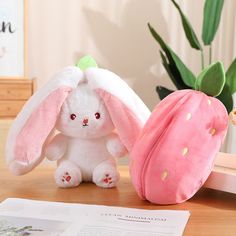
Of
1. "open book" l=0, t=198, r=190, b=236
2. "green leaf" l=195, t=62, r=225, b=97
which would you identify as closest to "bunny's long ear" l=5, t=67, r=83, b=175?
"open book" l=0, t=198, r=190, b=236

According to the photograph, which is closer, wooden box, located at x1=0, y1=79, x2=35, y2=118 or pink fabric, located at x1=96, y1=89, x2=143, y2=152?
pink fabric, located at x1=96, y1=89, x2=143, y2=152

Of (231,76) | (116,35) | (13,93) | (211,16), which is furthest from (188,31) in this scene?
(13,93)

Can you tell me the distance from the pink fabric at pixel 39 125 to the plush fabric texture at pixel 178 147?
186 millimetres

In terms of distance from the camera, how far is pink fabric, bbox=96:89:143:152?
0.85 meters

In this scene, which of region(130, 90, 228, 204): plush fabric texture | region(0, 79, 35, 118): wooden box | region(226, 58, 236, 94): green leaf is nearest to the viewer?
region(130, 90, 228, 204): plush fabric texture

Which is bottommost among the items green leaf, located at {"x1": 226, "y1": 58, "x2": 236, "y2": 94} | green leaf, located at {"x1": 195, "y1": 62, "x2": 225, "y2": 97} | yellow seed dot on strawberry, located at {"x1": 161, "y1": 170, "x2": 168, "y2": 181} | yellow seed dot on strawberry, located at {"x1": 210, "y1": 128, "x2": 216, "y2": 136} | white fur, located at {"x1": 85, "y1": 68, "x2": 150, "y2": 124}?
yellow seed dot on strawberry, located at {"x1": 161, "y1": 170, "x2": 168, "y2": 181}

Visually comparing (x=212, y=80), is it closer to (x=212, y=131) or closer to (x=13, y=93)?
(x=212, y=131)

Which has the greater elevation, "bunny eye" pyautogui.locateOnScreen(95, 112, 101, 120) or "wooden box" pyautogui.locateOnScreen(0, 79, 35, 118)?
"bunny eye" pyautogui.locateOnScreen(95, 112, 101, 120)

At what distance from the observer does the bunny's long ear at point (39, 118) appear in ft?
2.80

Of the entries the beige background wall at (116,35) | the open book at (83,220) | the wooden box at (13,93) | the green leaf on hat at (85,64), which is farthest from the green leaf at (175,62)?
the open book at (83,220)

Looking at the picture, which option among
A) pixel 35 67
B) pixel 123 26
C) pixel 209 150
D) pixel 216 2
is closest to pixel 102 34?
pixel 123 26

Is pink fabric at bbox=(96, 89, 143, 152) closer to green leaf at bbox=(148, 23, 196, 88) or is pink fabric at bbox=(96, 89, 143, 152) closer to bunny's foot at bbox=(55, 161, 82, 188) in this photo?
bunny's foot at bbox=(55, 161, 82, 188)

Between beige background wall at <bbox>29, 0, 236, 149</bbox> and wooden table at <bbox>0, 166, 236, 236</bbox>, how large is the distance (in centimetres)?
139

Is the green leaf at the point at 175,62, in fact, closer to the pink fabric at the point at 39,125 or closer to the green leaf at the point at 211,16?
the green leaf at the point at 211,16
